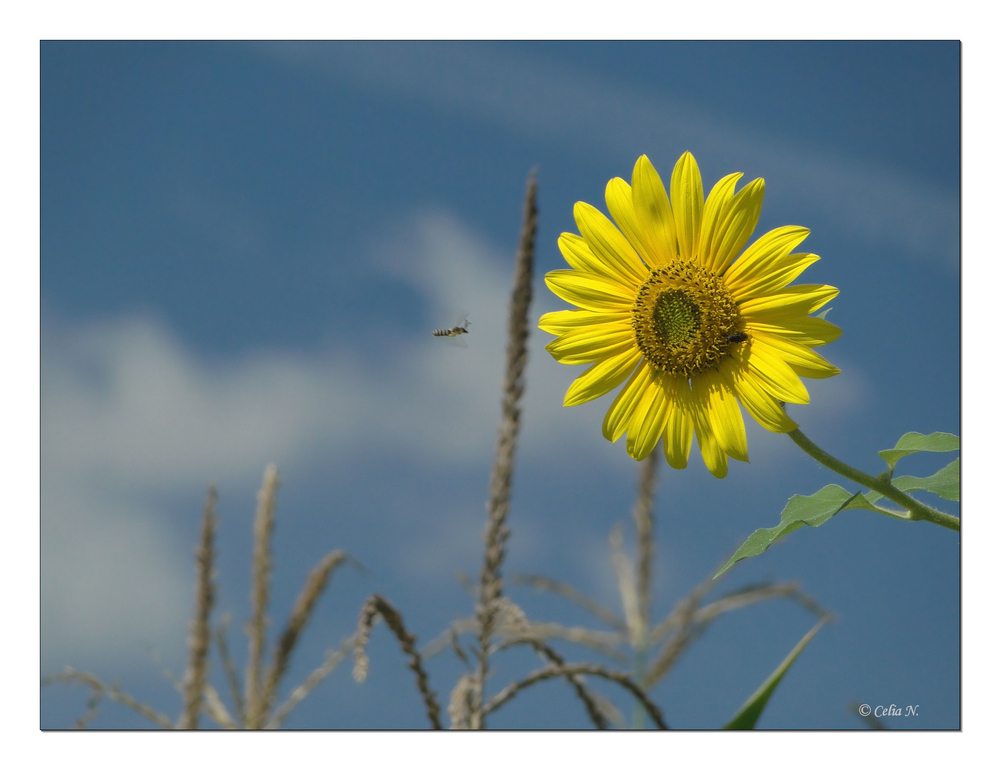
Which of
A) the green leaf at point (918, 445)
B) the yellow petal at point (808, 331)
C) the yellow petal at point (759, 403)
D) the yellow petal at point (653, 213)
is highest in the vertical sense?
the yellow petal at point (653, 213)

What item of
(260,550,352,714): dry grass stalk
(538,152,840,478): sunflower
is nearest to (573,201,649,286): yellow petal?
(538,152,840,478): sunflower

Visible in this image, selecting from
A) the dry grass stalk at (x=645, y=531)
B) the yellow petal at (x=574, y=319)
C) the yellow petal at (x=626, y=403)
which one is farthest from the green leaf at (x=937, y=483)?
the dry grass stalk at (x=645, y=531)

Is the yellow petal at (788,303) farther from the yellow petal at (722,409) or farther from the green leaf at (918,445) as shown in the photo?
the green leaf at (918,445)

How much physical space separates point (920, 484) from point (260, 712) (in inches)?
90.2

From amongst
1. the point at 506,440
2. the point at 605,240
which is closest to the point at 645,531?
the point at 506,440

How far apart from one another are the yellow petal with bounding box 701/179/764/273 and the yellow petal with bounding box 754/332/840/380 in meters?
0.20

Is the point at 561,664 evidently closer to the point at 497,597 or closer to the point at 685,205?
the point at 497,597

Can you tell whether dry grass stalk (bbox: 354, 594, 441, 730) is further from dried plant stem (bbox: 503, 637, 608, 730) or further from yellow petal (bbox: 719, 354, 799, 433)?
yellow petal (bbox: 719, 354, 799, 433)

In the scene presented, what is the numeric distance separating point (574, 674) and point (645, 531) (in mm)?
2510

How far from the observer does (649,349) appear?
184 cm

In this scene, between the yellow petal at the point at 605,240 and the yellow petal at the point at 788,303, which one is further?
the yellow petal at the point at 605,240

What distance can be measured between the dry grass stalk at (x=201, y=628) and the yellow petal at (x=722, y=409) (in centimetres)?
185

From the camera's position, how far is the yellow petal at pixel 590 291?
1877 millimetres
